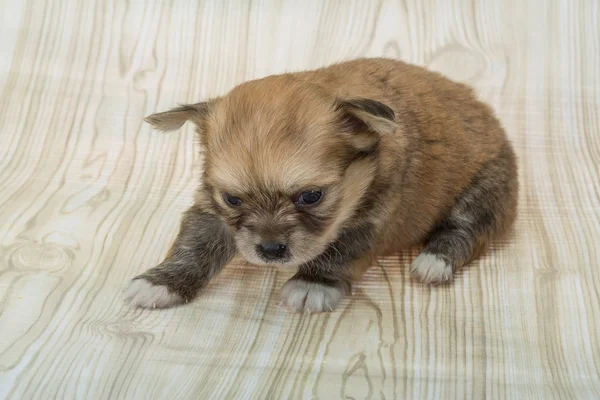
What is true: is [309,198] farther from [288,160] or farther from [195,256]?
[195,256]

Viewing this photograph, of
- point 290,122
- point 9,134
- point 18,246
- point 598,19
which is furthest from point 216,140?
point 598,19

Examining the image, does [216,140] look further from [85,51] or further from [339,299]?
[85,51]

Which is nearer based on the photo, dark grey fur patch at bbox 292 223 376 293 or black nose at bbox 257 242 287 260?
black nose at bbox 257 242 287 260

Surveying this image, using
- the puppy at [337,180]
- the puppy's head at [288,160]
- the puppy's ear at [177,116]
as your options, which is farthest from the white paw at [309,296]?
the puppy's ear at [177,116]

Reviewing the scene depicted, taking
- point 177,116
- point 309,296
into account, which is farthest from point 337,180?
point 177,116

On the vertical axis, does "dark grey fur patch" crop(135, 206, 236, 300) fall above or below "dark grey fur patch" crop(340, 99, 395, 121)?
below

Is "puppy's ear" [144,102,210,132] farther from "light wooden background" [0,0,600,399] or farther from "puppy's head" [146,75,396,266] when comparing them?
"light wooden background" [0,0,600,399]

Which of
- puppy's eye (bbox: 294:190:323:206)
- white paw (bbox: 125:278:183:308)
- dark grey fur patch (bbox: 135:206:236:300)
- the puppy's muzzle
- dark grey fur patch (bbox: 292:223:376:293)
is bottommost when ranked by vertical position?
white paw (bbox: 125:278:183:308)

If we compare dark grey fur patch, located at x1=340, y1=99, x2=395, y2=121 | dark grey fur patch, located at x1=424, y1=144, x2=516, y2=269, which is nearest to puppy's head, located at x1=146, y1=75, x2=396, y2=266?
dark grey fur patch, located at x1=340, y1=99, x2=395, y2=121
